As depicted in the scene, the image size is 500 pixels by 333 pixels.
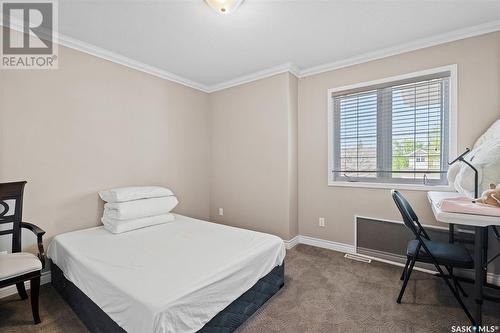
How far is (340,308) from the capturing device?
1.88 meters

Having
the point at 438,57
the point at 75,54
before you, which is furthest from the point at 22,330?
the point at 438,57

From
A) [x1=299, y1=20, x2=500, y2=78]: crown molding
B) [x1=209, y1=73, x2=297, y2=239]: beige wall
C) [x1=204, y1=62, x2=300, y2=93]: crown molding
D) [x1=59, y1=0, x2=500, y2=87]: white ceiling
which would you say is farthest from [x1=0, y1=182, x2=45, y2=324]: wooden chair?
[x1=299, y1=20, x2=500, y2=78]: crown molding

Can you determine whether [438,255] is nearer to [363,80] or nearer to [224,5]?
[363,80]

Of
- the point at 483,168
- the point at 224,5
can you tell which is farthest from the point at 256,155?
the point at 483,168

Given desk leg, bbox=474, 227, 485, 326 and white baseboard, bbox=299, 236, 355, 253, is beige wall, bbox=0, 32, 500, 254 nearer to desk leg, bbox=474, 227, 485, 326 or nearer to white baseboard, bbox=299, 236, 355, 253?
white baseboard, bbox=299, 236, 355, 253

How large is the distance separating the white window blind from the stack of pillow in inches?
87.9

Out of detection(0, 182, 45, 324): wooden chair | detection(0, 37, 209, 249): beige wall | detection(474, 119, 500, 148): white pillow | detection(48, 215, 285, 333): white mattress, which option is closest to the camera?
detection(48, 215, 285, 333): white mattress

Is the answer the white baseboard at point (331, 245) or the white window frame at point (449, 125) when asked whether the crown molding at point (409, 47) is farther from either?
the white baseboard at point (331, 245)

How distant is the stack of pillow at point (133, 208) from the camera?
2.36 m

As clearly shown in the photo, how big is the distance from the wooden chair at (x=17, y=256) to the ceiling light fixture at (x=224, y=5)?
7.28 ft

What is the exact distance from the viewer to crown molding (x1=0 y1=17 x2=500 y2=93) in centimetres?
227

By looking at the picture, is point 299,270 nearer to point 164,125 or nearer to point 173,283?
point 173,283

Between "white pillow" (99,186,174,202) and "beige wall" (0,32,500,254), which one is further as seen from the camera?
"white pillow" (99,186,174,202)

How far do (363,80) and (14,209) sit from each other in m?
3.86
